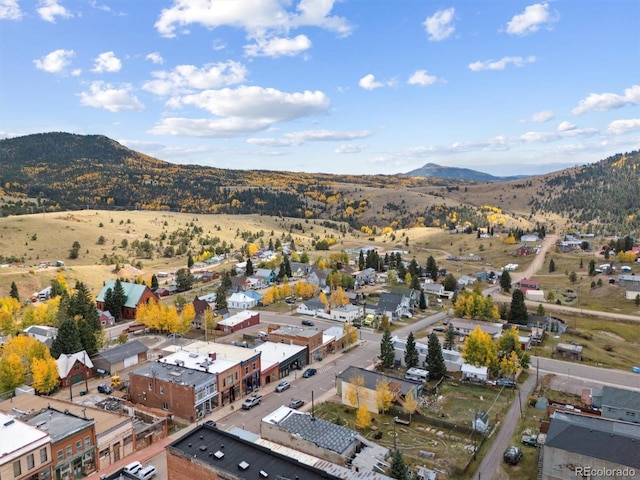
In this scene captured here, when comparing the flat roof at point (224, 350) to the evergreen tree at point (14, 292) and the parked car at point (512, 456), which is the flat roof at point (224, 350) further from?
the evergreen tree at point (14, 292)

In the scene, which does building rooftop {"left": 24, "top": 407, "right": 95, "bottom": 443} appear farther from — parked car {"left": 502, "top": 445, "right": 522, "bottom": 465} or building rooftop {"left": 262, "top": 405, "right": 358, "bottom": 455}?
parked car {"left": 502, "top": 445, "right": 522, "bottom": 465}

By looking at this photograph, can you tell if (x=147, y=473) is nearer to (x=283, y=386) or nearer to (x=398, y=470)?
(x=398, y=470)

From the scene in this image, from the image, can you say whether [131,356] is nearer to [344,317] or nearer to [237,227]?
[344,317]

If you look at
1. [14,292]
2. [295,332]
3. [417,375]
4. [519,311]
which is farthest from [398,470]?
[14,292]

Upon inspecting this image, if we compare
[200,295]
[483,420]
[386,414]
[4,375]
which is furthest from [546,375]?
[200,295]

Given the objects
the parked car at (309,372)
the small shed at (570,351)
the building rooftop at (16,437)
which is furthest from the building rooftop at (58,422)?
the small shed at (570,351)
